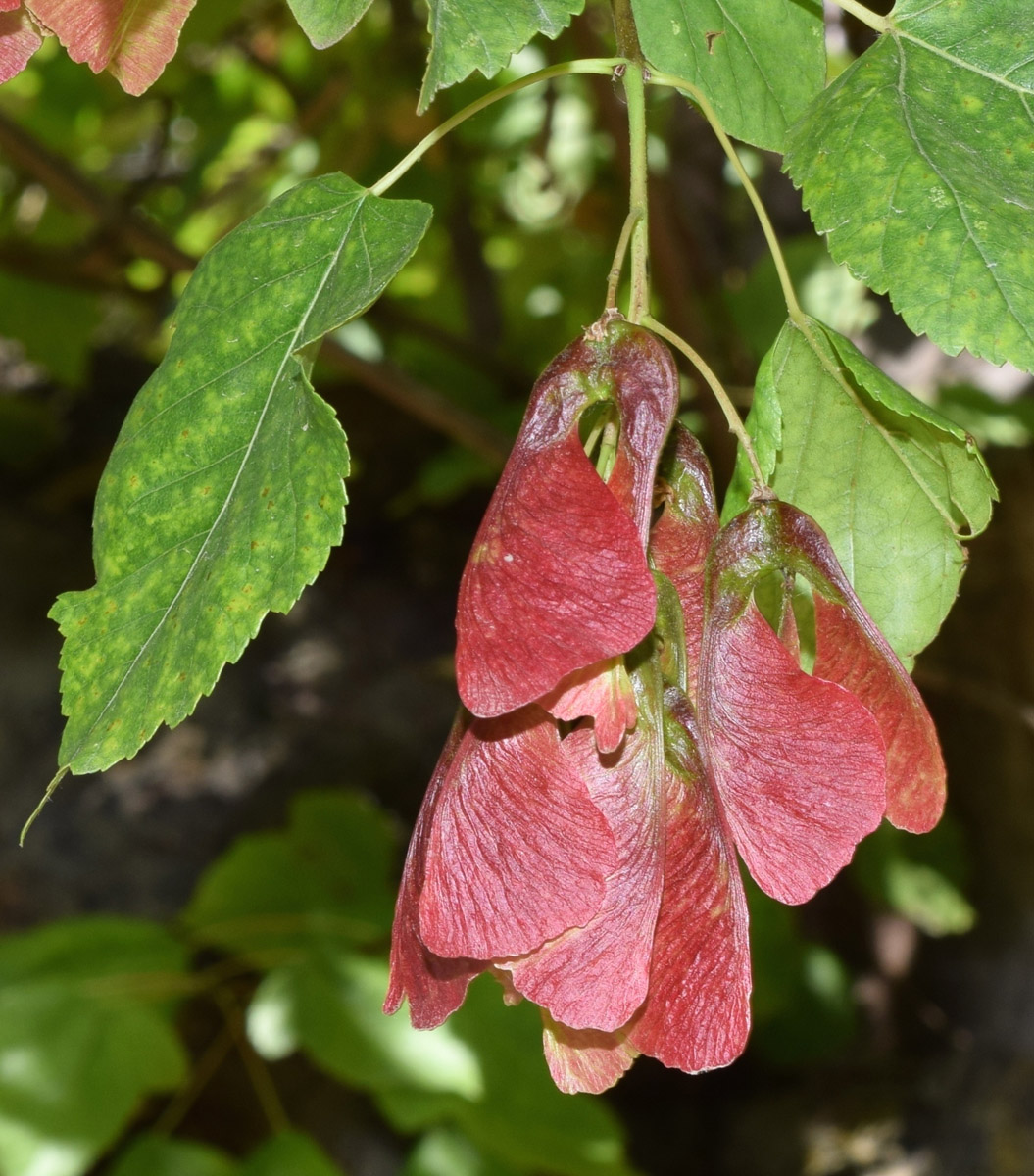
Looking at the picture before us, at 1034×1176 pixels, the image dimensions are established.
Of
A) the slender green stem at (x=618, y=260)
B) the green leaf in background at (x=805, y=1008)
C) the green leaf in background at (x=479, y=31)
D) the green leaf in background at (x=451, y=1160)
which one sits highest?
the green leaf in background at (x=479, y=31)

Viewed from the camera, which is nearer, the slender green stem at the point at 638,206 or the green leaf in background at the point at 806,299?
the slender green stem at the point at 638,206

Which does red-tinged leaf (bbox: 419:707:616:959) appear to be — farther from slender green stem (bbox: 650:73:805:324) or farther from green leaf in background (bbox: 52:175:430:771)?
slender green stem (bbox: 650:73:805:324)

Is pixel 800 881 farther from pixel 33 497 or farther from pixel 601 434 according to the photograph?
pixel 33 497

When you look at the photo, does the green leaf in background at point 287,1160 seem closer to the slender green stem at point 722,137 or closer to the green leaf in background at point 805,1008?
the green leaf in background at point 805,1008

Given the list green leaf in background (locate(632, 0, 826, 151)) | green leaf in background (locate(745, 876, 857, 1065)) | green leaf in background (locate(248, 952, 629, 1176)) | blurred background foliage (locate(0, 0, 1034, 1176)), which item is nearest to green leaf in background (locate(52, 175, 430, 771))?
green leaf in background (locate(632, 0, 826, 151))

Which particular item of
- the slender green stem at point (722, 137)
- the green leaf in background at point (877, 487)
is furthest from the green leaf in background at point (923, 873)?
the slender green stem at point (722, 137)

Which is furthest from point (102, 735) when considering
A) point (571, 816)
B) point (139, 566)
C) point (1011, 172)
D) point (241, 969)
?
point (241, 969)
